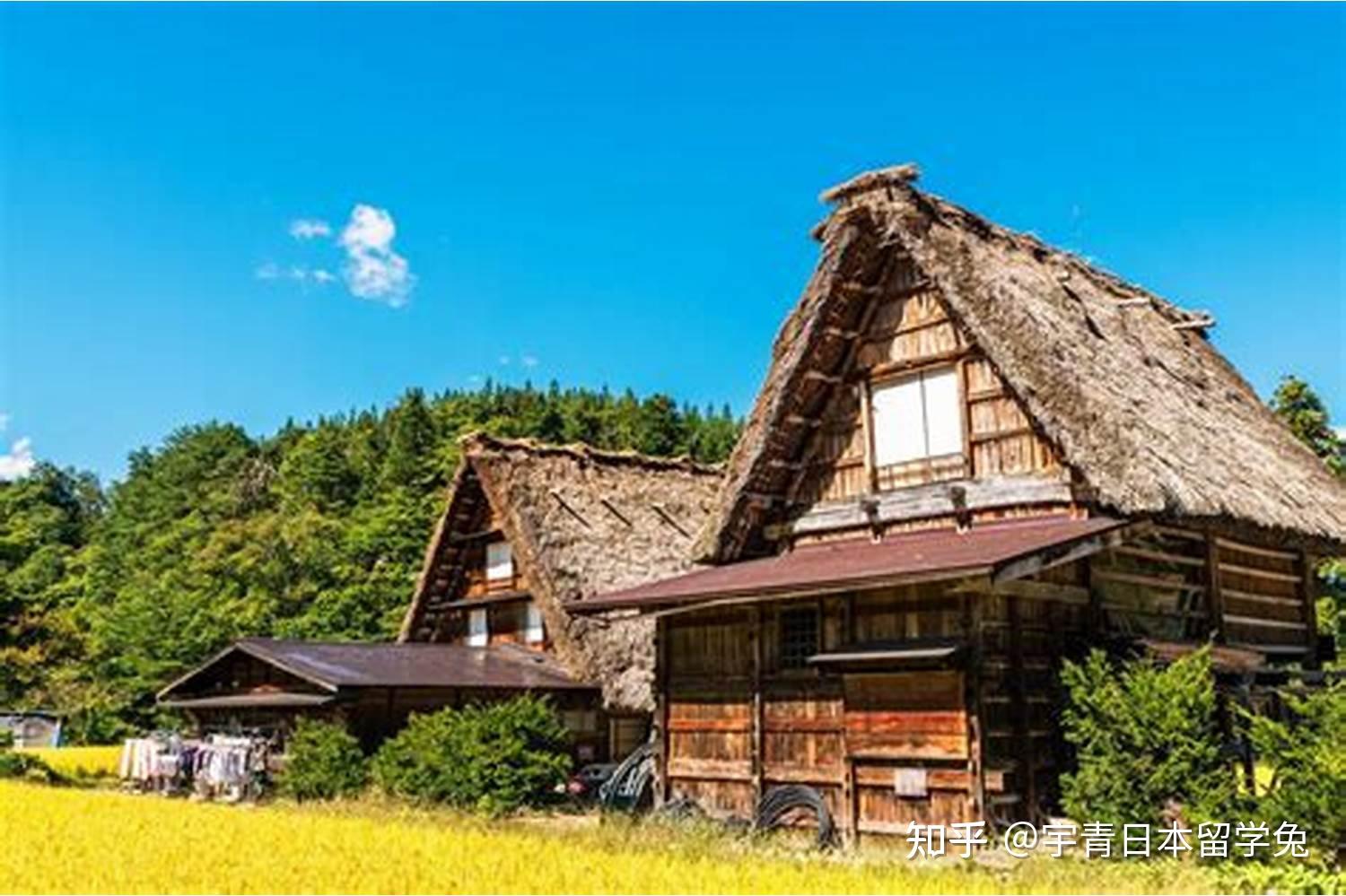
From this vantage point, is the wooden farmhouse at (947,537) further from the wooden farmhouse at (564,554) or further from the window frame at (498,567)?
the window frame at (498,567)

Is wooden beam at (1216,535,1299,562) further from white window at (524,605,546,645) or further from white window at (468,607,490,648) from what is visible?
white window at (468,607,490,648)

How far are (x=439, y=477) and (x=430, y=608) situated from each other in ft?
89.2

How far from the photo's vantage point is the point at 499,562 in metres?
28.3

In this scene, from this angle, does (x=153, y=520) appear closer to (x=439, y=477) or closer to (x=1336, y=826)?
(x=439, y=477)

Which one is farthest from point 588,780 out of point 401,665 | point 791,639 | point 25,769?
point 25,769

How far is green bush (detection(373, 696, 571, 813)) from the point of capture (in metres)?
18.7

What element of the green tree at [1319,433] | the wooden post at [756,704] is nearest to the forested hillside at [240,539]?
the wooden post at [756,704]

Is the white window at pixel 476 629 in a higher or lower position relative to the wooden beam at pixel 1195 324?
lower

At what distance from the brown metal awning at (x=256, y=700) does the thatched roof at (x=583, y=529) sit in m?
5.01

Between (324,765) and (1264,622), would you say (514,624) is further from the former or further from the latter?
(1264,622)

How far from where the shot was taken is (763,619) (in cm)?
1656

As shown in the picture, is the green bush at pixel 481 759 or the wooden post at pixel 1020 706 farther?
the green bush at pixel 481 759

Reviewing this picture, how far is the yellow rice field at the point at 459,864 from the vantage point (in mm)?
9820

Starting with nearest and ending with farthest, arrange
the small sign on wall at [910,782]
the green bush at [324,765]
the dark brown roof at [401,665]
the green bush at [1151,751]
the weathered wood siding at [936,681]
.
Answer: the green bush at [1151,751] → the weathered wood siding at [936,681] → the small sign on wall at [910,782] → the green bush at [324,765] → the dark brown roof at [401,665]
